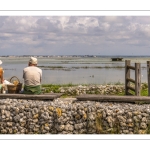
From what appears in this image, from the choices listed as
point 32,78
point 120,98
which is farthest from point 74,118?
point 32,78

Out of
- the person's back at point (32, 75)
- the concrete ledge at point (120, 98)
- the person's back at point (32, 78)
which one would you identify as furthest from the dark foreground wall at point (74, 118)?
the person's back at point (32, 75)

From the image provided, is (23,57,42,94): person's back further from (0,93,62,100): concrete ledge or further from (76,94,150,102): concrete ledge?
(76,94,150,102): concrete ledge

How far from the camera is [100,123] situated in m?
9.63

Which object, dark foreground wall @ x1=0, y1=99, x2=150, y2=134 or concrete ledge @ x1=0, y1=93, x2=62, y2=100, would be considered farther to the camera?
concrete ledge @ x1=0, y1=93, x2=62, y2=100

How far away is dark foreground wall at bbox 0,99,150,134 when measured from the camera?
9.60 metres

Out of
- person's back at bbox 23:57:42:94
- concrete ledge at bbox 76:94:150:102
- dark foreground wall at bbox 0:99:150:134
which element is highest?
person's back at bbox 23:57:42:94

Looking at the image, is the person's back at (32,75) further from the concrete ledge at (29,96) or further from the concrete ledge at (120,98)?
the concrete ledge at (120,98)

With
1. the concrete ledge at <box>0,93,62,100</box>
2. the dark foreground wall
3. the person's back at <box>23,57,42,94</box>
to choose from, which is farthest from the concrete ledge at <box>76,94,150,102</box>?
the person's back at <box>23,57,42,94</box>

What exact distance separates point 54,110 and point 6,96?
6.26ft

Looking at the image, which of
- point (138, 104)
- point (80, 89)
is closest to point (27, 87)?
point (138, 104)

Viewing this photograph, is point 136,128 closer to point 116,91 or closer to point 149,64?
point 149,64

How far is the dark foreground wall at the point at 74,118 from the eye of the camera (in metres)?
9.60

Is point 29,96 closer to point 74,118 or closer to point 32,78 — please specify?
point 32,78

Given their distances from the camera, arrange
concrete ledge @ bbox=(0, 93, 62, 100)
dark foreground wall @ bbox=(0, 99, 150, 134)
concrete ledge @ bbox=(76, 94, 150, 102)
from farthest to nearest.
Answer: concrete ledge @ bbox=(0, 93, 62, 100) → concrete ledge @ bbox=(76, 94, 150, 102) → dark foreground wall @ bbox=(0, 99, 150, 134)
